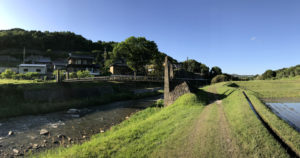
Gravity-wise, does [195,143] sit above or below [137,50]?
below

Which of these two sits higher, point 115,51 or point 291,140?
point 115,51

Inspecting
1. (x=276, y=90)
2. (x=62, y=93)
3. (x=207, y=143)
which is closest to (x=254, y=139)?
(x=207, y=143)

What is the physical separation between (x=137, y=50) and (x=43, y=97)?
23.9m

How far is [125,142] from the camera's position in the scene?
21.1 feet

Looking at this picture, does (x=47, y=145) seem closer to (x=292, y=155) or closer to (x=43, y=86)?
(x=292, y=155)

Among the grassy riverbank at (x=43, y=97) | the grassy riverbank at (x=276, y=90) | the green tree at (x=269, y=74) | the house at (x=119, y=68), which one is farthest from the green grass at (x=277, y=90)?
the green tree at (x=269, y=74)

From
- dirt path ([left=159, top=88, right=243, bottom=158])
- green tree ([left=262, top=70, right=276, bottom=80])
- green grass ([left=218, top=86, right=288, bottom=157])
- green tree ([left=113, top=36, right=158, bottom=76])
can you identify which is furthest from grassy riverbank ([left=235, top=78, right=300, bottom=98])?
green tree ([left=262, top=70, right=276, bottom=80])

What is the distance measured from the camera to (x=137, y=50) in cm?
3666

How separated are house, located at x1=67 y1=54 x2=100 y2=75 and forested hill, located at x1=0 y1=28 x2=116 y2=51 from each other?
2104 inches

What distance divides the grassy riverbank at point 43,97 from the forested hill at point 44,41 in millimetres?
76160

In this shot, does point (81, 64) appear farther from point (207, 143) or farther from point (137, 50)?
point (207, 143)

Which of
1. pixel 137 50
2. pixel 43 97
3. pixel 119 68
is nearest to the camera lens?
pixel 43 97

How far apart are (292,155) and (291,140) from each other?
123cm

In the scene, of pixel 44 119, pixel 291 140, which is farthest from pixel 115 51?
pixel 291 140
